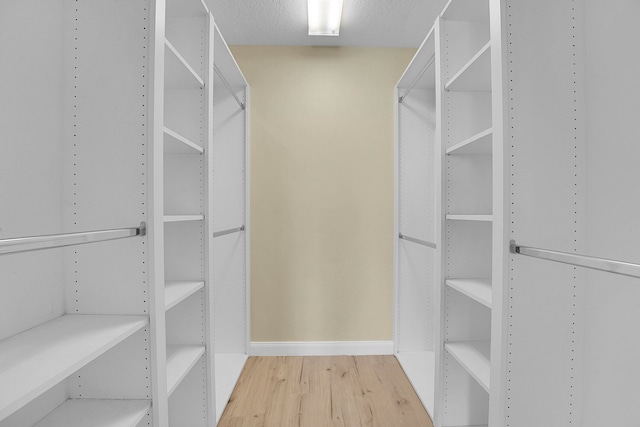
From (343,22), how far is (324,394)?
2322 mm

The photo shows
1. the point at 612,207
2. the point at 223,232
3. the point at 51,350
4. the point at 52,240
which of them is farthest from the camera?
the point at 223,232

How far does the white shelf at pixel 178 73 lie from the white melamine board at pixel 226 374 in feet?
5.29

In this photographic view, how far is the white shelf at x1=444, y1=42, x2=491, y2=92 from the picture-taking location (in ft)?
4.38

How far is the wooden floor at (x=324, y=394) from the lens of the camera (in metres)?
1.82

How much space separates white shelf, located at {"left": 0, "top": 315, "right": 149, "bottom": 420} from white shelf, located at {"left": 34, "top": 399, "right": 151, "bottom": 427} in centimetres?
24

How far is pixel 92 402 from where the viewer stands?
3.56ft

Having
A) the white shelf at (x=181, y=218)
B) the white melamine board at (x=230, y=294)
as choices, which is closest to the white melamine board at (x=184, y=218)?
the white shelf at (x=181, y=218)

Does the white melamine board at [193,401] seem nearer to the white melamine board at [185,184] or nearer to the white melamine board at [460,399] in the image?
the white melamine board at [185,184]

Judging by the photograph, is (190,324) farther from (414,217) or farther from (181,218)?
(414,217)

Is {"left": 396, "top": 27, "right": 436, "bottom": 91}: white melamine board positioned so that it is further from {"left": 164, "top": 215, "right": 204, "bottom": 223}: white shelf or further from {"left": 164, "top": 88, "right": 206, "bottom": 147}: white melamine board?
{"left": 164, "top": 215, "right": 204, "bottom": 223}: white shelf

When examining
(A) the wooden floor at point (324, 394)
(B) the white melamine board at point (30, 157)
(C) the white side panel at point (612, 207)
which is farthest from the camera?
(A) the wooden floor at point (324, 394)

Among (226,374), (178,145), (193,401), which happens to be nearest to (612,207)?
(178,145)

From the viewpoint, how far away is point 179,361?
143 cm

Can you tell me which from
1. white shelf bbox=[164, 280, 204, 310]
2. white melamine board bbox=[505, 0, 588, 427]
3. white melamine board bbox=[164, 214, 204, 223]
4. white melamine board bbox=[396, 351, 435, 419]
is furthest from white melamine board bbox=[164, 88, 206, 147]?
white melamine board bbox=[396, 351, 435, 419]
